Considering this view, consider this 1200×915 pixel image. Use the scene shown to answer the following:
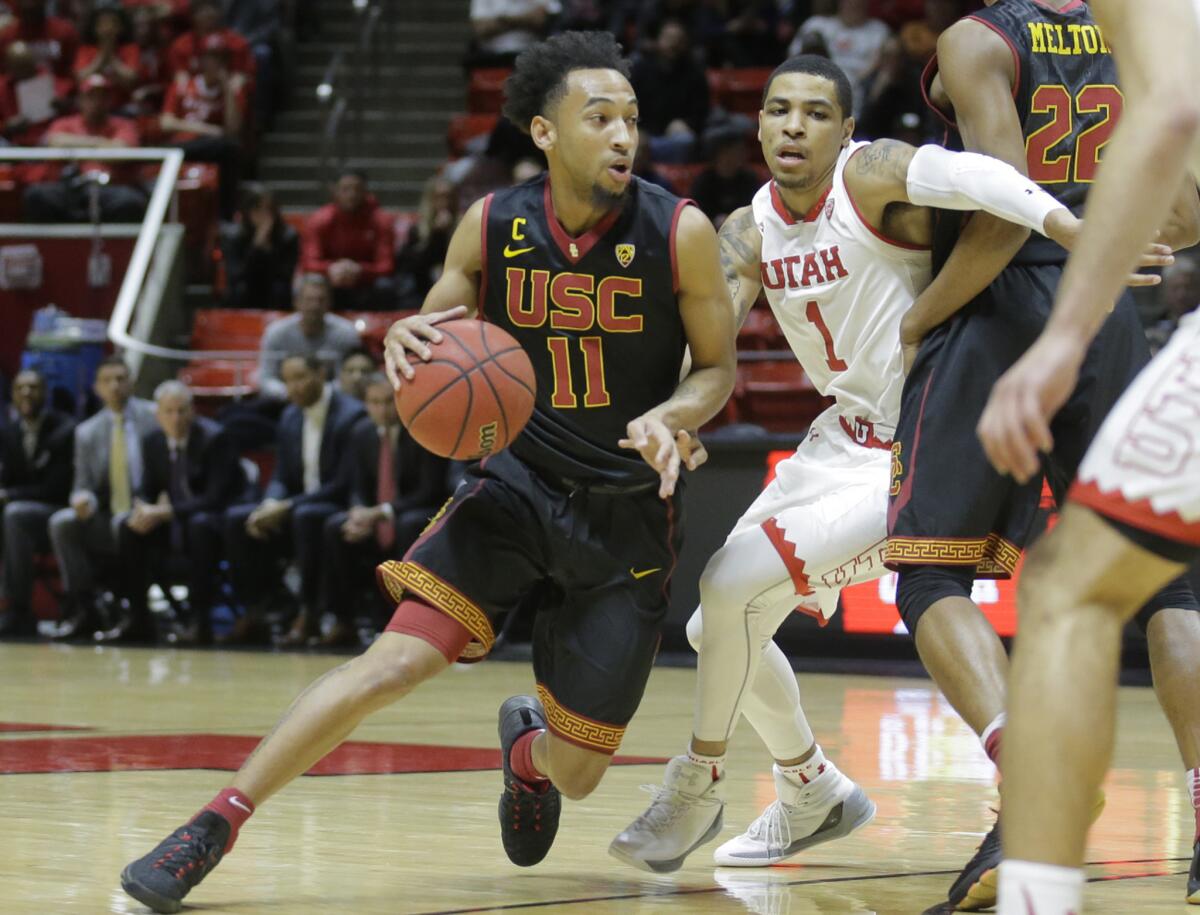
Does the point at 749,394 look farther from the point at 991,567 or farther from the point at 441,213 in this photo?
the point at 991,567

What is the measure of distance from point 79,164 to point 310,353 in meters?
3.01

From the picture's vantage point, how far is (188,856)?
3.59 metres

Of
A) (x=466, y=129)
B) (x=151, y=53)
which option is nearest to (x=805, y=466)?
(x=466, y=129)

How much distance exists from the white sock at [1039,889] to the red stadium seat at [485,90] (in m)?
13.1

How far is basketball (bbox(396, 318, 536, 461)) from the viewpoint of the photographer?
385 cm

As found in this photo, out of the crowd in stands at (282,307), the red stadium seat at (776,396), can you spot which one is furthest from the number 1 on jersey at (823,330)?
the red stadium seat at (776,396)

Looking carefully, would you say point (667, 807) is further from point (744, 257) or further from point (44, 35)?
point (44, 35)

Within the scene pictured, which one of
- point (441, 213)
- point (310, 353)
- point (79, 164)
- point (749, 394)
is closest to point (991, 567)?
point (749, 394)

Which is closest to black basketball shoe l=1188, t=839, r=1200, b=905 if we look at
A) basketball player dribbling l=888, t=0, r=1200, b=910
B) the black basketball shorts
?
basketball player dribbling l=888, t=0, r=1200, b=910

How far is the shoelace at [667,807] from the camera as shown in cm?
429

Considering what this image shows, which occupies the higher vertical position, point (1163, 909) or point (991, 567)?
point (991, 567)

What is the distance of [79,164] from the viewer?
1370cm

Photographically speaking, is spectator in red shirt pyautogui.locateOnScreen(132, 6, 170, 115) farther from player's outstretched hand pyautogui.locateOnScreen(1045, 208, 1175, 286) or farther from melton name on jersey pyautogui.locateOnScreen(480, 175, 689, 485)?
player's outstretched hand pyautogui.locateOnScreen(1045, 208, 1175, 286)

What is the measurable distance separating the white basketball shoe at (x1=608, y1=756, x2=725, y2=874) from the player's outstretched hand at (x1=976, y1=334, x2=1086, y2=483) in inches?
80.5
